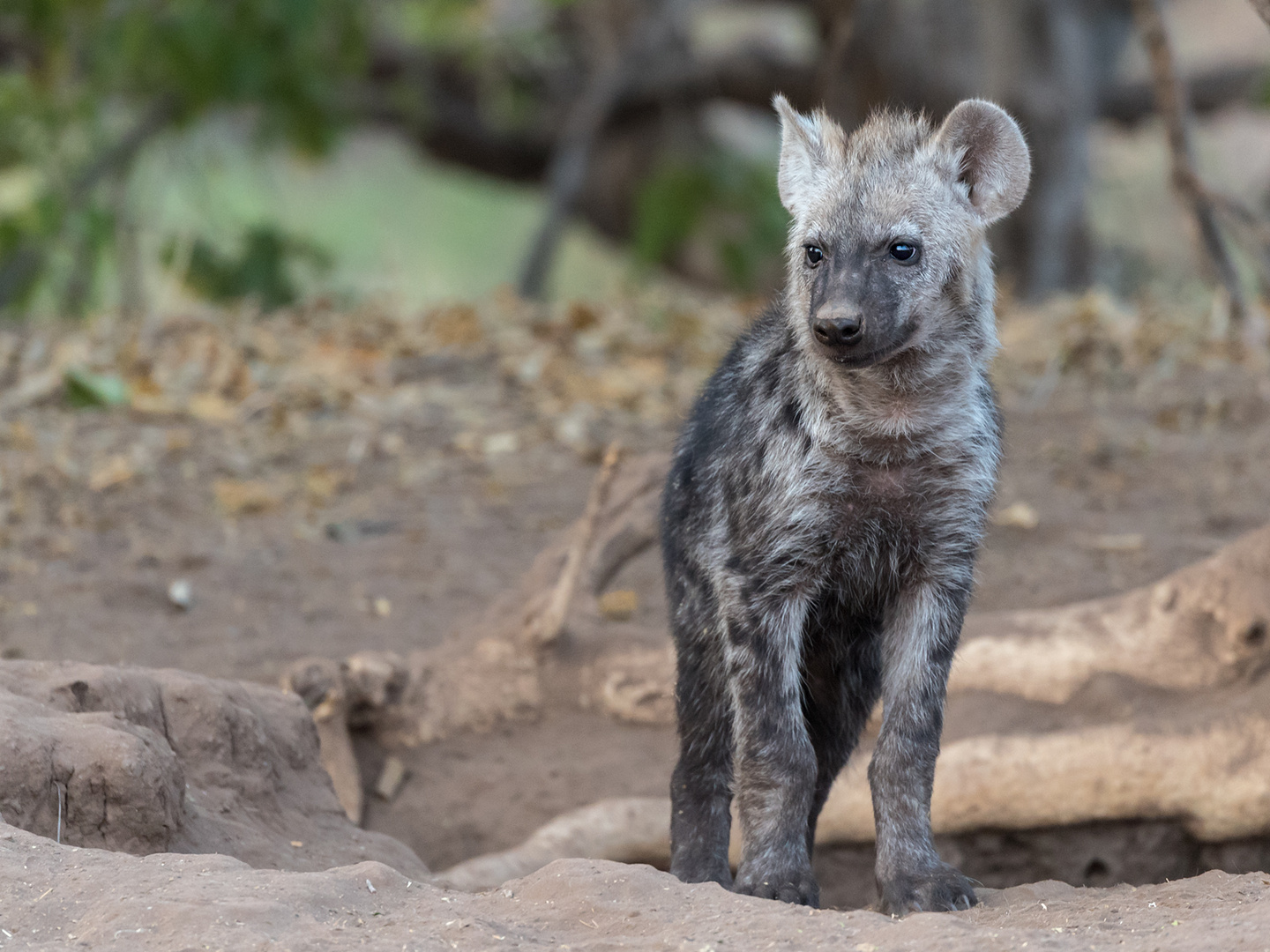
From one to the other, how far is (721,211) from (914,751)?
778 centimetres

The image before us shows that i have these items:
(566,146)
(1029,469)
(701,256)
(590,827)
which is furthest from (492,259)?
(590,827)

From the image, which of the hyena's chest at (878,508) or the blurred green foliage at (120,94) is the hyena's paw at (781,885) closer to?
the hyena's chest at (878,508)

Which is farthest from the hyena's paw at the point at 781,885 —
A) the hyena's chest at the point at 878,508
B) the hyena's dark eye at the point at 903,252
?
the hyena's dark eye at the point at 903,252

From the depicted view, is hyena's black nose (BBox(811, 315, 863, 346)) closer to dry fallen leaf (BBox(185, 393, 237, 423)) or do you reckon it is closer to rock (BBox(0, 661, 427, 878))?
rock (BBox(0, 661, 427, 878))

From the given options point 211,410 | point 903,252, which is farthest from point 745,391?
point 211,410

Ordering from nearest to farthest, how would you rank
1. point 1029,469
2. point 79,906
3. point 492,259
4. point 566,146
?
point 79,906 → point 1029,469 → point 566,146 → point 492,259

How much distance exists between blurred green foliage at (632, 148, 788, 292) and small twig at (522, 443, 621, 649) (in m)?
5.63

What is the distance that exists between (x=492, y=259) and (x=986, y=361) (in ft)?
52.0

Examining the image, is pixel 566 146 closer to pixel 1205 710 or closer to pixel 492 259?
pixel 1205 710

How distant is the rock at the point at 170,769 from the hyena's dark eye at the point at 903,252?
203cm

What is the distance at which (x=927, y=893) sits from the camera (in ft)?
10.2

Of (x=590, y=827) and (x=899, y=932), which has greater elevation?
(x=899, y=932)

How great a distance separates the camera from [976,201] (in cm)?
356

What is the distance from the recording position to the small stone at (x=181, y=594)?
17.1 feet
